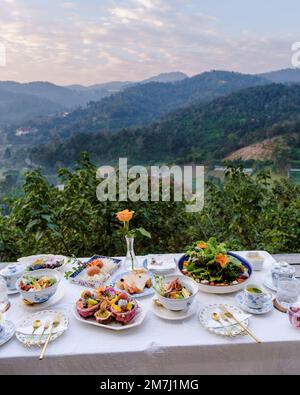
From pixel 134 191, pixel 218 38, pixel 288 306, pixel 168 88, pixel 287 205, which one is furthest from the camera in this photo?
pixel 168 88

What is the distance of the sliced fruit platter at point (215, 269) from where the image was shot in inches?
43.4

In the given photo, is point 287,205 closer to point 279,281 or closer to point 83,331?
point 279,281

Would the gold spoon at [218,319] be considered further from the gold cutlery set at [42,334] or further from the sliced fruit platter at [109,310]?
the gold cutlery set at [42,334]

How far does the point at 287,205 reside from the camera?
2.63m

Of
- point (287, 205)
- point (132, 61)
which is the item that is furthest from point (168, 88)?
point (287, 205)

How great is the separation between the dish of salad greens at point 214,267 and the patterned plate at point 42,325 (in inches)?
21.8

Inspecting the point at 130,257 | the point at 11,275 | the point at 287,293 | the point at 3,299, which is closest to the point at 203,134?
the point at 130,257

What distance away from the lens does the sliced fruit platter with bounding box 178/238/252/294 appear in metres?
1.10

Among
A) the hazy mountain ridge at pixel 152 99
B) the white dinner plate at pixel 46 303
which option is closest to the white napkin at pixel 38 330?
the white dinner plate at pixel 46 303

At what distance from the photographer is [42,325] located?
938mm
